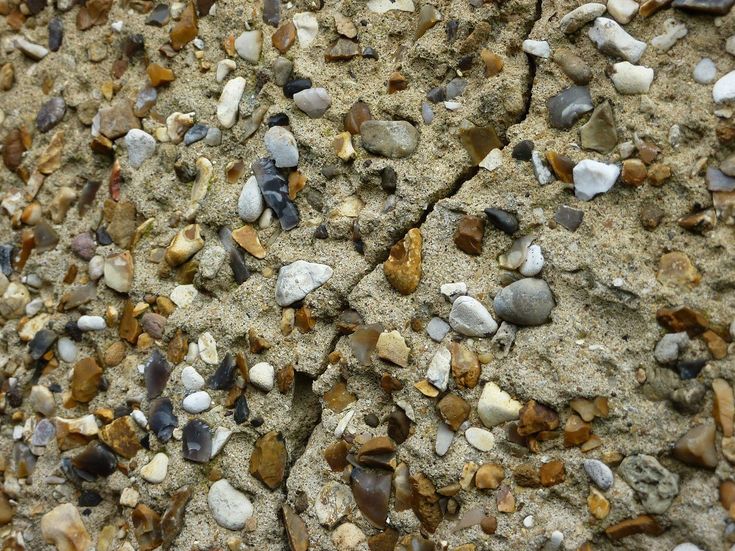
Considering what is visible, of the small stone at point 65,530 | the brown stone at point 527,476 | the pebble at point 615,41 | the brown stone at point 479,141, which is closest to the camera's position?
the brown stone at point 527,476

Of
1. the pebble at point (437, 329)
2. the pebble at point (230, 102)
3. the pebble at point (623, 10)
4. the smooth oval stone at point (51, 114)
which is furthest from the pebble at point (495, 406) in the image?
the smooth oval stone at point (51, 114)

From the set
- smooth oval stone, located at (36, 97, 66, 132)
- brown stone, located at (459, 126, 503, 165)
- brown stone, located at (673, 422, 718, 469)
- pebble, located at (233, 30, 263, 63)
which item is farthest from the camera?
smooth oval stone, located at (36, 97, 66, 132)

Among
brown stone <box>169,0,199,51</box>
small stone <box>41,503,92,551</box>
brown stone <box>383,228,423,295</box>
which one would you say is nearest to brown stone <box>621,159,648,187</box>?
brown stone <box>383,228,423,295</box>

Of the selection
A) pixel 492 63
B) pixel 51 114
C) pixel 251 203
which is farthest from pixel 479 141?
pixel 51 114

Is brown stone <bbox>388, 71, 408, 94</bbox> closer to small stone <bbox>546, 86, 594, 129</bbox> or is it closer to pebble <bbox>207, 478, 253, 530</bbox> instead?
small stone <bbox>546, 86, 594, 129</bbox>

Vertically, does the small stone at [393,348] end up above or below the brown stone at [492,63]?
below

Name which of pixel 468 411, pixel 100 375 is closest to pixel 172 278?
pixel 100 375

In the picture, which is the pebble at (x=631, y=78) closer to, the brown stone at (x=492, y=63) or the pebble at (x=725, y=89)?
the pebble at (x=725, y=89)
